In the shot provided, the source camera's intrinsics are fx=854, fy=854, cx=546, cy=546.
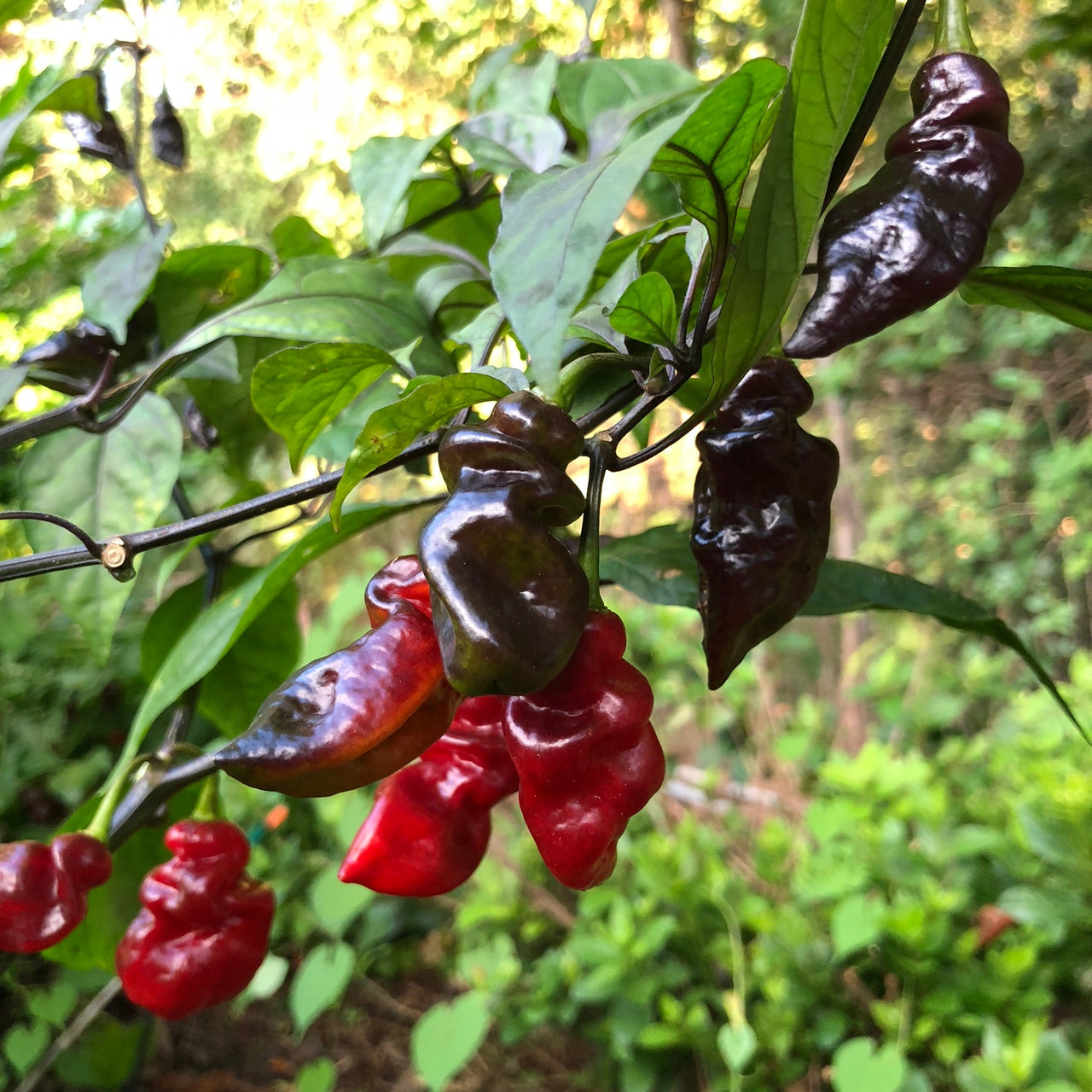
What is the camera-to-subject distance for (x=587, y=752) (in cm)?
30

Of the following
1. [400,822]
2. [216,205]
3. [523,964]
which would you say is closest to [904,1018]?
[523,964]

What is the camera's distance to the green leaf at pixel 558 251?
21 cm

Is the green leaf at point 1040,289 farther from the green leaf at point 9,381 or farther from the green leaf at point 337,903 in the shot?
the green leaf at point 337,903

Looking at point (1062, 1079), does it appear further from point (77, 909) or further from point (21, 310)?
point (21, 310)

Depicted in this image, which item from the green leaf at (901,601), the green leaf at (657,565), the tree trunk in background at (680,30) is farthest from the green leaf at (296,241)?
the tree trunk in background at (680,30)

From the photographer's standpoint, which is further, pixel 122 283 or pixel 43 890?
pixel 122 283

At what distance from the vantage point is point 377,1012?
1.63 metres

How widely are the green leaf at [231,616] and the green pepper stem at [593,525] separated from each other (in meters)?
0.18

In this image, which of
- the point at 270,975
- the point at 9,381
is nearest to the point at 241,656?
the point at 9,381

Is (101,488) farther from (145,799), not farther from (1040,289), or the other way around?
(1040,289)

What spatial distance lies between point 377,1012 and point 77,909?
1.39 m

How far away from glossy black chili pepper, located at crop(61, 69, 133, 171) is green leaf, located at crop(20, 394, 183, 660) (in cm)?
26

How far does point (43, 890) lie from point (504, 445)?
36 cm

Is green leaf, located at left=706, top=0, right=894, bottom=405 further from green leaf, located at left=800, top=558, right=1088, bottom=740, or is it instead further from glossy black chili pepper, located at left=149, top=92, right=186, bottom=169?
glossy black chili pepper, located at left=149, top=92, right=186, bottom=169
